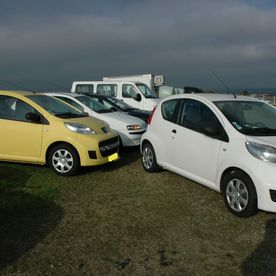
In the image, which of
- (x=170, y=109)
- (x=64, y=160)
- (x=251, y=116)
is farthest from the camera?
(x=64, y=160)

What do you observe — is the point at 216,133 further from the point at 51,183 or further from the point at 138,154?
the point at 138,154

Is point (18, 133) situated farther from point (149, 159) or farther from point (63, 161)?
point (149, 159)

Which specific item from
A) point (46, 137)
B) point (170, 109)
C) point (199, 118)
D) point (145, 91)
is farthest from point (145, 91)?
point (199, 118)

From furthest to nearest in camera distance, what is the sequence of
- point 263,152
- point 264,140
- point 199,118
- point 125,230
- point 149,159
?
point 149,159 → point 199,118 → point 264,140 → point 263,152 → point 125,230

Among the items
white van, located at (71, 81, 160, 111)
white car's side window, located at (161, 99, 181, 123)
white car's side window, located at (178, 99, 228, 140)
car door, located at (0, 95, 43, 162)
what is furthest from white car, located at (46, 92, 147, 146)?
white van, located at (71, 81, 160, 111)

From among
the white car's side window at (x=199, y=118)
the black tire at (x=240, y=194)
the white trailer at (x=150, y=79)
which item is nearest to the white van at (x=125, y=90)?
the white trailer at (x=150, y=79)

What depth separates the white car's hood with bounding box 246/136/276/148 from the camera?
4.49 metres

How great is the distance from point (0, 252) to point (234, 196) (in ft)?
9.70

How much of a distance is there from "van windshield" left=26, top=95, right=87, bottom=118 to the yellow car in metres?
0.03

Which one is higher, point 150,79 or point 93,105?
point 150,79

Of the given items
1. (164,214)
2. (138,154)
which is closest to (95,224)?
(164,214)

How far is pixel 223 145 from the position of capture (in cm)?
488

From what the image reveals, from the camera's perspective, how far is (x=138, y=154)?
8.64 meters

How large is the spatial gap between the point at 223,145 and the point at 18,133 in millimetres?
3821
